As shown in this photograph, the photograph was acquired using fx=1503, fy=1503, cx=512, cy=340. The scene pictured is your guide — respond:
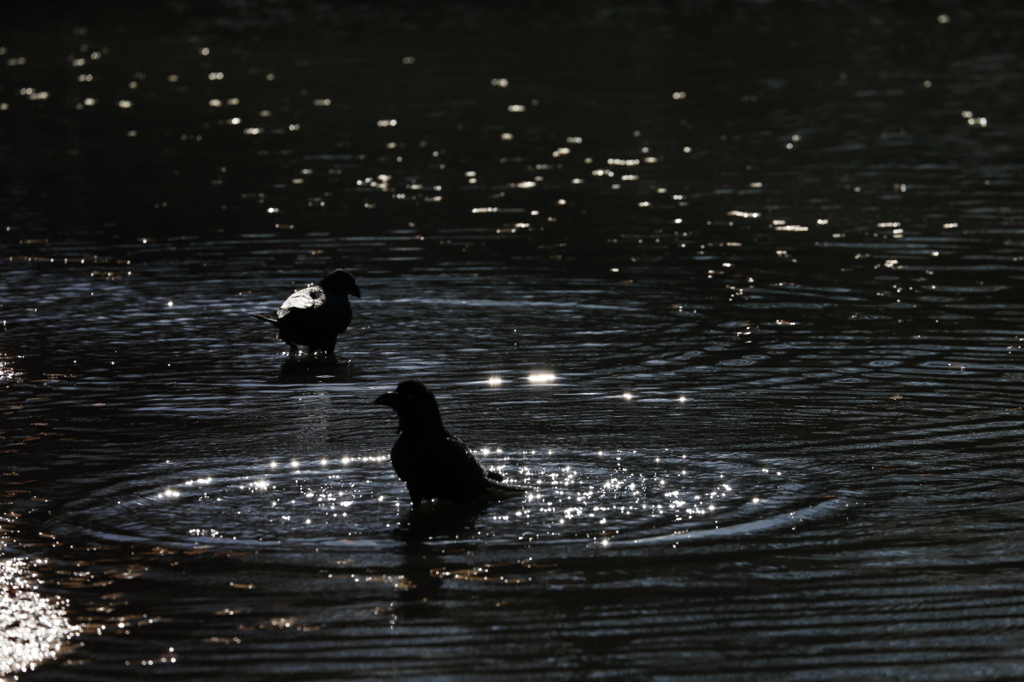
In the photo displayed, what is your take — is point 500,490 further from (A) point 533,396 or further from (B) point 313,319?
(B) point 313,319

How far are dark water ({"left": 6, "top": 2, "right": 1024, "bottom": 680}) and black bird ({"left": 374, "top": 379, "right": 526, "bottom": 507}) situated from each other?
0.82 feet

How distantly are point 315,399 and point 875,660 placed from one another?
5.97m

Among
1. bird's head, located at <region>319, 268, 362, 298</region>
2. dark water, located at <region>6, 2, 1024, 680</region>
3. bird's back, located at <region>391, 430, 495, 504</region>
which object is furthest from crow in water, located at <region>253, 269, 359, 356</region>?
bird's back, located at <region>391, 430, 495, 504</region>

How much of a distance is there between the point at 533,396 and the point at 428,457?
9.31 ft

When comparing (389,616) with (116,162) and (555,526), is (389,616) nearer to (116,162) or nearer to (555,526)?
(555,526)

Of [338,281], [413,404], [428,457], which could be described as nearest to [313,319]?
[338,281]

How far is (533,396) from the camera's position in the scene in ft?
38.9

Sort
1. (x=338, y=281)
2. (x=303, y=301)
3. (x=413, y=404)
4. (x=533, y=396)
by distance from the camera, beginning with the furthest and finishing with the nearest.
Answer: (x=338, y=281), (x=303, y=301), (x=533, y=396), (x=413, y=404)

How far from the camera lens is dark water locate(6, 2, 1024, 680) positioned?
772 centimetres

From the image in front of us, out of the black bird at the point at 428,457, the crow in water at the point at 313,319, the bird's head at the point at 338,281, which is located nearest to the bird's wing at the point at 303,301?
the crow in water at the point at 313,319

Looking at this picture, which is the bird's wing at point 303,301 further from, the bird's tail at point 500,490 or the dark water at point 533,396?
the bird's tail at point 500,490

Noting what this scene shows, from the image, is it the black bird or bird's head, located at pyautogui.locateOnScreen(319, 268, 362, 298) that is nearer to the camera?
the black bird

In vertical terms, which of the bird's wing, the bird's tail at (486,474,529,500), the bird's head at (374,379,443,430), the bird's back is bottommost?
the bird's tail at (486,474,529,500)

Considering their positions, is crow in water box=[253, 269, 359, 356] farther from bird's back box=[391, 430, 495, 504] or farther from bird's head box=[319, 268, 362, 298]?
bird's back box=[391, 430, 495, 504]
